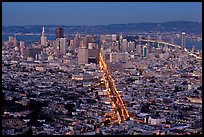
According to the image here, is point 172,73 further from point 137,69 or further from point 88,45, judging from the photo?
point 88,45

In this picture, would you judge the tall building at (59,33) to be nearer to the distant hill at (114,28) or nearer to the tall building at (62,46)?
the distant hill at (114,28)

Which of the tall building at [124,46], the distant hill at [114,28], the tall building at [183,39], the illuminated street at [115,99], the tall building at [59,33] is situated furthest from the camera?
the tall building at [59,33]

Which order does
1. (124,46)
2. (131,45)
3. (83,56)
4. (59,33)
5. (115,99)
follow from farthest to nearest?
(59,33) → (131,45) → (124,46) → (83,56) → (115,99)

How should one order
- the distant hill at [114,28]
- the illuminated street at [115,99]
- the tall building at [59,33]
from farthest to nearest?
the tall building at [59,33] < the distant hill at [114,28] < the illuminated street at [115,99]

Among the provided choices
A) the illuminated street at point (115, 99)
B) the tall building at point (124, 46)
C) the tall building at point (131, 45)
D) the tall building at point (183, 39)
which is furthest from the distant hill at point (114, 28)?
the illuminated street at point (115, 99)

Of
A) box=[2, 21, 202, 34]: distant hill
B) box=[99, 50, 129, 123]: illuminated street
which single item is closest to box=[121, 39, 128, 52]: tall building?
box=[2, 21, 202, 34]: distant hill

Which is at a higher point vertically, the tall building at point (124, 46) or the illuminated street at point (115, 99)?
the tall building at point (124, 46)

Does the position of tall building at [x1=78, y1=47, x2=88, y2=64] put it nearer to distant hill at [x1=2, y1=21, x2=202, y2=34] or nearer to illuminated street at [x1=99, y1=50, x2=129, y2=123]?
illuminated street at [x1=99, y1=50, x2=129, y2=123]

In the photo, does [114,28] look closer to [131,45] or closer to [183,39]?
[131,45]

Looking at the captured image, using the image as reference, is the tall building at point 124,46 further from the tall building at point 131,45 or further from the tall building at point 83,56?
the tall building at point 83,56

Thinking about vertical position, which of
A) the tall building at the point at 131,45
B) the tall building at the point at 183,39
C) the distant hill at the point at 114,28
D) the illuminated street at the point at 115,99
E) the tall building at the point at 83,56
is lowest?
the illuminated street at the point at 115,99

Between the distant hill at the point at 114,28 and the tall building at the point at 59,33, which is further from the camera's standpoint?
the tall building at the point at 59,33

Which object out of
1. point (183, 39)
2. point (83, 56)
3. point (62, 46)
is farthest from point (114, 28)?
point (83, 56)
